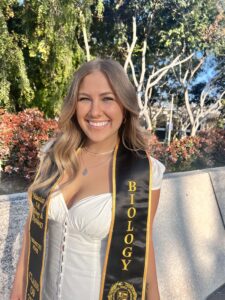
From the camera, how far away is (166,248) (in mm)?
3217

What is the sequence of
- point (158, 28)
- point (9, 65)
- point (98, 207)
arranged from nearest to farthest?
point (98, 207), point (9, 65), point (158, 28)

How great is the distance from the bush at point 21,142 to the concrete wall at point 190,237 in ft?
4.70

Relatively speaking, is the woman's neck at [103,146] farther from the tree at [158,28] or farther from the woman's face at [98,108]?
the tree at [158,28]

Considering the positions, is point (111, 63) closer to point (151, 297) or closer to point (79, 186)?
point (79, 186)

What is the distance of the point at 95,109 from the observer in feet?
4.71

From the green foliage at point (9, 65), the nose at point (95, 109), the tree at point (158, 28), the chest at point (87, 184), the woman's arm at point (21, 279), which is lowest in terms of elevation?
the woman's arm at point (21, 279)

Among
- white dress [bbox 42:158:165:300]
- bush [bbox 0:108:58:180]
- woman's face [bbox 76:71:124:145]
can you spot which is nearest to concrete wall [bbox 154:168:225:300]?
bush [bbox 0:108:58:180]

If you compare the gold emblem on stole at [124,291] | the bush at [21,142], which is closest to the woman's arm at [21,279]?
the gold emblem on stole at [124,291]

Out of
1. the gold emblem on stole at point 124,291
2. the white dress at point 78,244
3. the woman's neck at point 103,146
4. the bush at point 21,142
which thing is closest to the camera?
the white dress at point 78,244

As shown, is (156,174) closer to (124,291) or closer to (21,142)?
(124,291)

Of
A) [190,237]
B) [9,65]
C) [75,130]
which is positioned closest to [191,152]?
[190,237]

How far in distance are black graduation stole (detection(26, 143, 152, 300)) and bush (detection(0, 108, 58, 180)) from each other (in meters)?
1.89

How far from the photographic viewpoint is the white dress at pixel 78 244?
1392 mm

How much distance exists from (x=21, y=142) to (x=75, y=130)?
212cm
